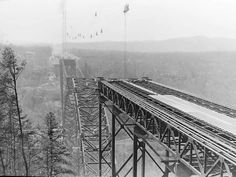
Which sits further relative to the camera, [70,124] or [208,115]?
[70,124]

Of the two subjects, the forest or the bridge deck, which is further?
the forest

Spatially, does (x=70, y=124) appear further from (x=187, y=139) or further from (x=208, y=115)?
(x=187, y=139)

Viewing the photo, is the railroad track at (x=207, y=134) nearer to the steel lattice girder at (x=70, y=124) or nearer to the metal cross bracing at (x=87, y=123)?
the metal cross bracing at (x=87, y=123)

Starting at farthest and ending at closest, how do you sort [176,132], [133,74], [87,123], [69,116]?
[133,74] < [69,116] < [87,123] < [176,132]

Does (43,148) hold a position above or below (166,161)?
below

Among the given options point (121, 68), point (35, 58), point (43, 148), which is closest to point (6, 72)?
point (43, 148)

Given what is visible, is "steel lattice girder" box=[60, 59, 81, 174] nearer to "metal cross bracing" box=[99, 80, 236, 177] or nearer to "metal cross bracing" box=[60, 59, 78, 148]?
"metal cross bracing" box=[60, 59, 78, 148]

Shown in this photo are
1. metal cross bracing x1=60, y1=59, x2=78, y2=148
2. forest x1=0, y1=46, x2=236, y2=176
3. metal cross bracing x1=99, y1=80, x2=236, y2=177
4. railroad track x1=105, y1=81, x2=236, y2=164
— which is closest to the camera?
railroad track x1=105, y1=81, x2=236, y2=164

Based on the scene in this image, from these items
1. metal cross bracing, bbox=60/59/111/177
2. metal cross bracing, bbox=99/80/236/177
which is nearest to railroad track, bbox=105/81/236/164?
metal cross bracing, bbox=99/80/236/177

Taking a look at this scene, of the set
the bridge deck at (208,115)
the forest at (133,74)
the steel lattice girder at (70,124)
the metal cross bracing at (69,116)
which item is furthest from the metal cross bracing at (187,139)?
the forest at (133,74)

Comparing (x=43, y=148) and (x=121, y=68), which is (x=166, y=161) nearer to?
(x=43, y=148)

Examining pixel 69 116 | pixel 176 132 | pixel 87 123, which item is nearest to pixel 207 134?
pixel 176 132
